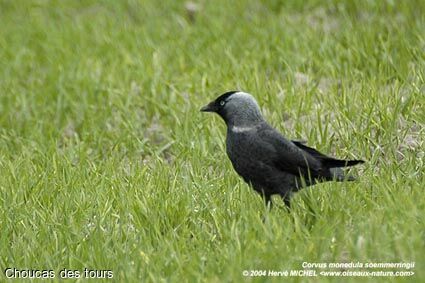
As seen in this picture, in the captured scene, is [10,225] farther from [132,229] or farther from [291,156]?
[291,156]

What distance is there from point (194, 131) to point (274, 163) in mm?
2086

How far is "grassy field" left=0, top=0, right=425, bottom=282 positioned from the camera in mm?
4723

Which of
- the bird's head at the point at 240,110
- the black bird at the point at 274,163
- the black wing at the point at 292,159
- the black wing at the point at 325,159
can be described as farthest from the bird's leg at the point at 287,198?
the bird's head at the point at 240,110

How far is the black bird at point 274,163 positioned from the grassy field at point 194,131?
100mm

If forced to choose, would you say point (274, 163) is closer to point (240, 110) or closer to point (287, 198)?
point (287, 198)

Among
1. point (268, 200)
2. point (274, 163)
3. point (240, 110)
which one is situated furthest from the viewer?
point (240, 110)

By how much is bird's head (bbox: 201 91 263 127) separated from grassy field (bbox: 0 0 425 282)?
1.62 feet

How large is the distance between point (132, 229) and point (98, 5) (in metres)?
6.48

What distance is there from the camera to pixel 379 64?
25.0 feet

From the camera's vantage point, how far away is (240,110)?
17.8 feet

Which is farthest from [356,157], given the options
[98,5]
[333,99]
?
[98,5]

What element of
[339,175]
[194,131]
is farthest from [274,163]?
[194,131]

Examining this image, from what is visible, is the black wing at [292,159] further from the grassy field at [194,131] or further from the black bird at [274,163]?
the grassy field at [194,131]

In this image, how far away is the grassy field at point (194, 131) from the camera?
4.72 metres
